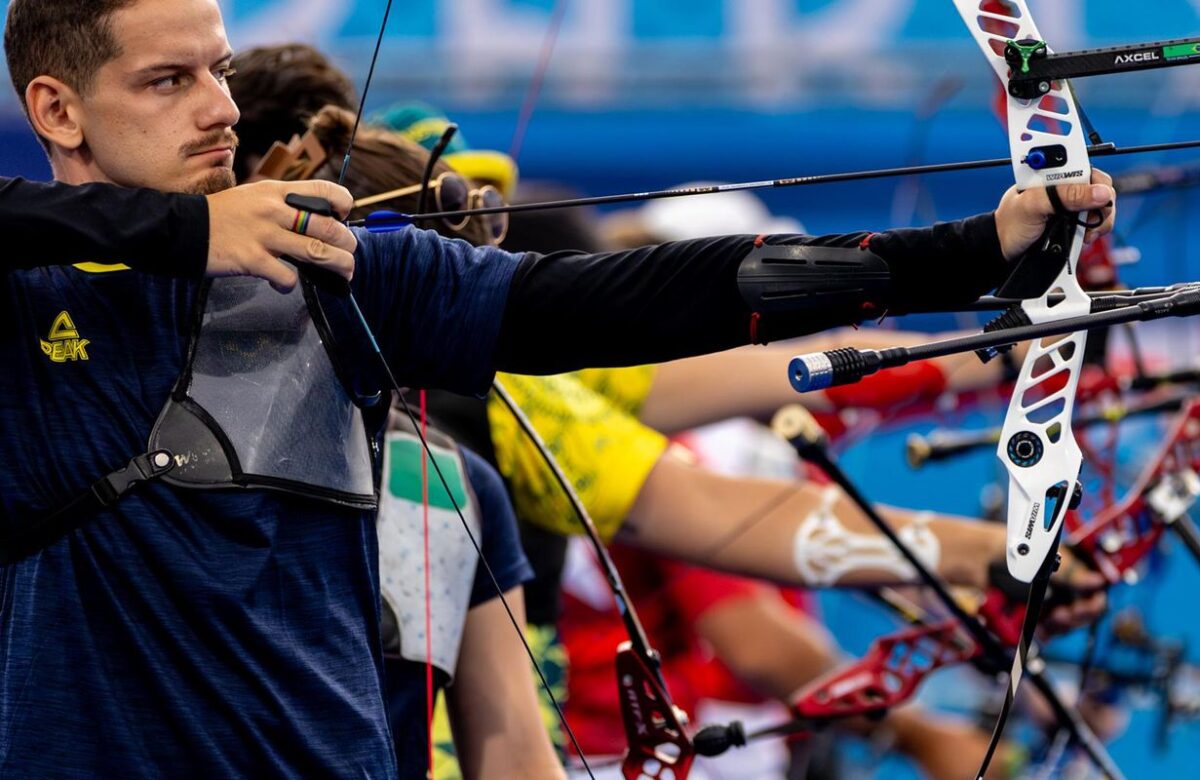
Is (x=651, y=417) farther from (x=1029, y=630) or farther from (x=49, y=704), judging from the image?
(x=49, y=704)

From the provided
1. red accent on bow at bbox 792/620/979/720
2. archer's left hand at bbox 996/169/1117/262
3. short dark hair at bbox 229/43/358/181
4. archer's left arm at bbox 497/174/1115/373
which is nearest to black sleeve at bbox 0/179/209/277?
archer's left arm at bbox 497/174/1115/373

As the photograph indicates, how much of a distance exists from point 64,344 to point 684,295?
21.2 inches

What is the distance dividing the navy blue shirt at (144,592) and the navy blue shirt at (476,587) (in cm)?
39

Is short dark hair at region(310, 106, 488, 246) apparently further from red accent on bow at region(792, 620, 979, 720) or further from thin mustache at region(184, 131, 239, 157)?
red accent on bow at region(792, 620, 979, 720)

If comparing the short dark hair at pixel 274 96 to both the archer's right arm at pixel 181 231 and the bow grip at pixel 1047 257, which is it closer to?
the archer's right arm at pixel 181 231

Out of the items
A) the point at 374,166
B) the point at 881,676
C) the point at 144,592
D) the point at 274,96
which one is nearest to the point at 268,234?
the point at 144,592

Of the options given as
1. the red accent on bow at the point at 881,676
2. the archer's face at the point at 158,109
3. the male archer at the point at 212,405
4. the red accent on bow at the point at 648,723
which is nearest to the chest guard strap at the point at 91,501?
the male archer at the point at 212,405

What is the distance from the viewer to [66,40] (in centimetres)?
162

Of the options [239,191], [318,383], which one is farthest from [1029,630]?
[239,191]

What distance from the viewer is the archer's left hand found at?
1.47m

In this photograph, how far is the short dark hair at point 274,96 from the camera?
8.27 feet

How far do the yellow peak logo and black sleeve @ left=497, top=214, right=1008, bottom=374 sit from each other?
365 mm

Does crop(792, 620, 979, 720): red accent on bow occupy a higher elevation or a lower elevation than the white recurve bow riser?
lower

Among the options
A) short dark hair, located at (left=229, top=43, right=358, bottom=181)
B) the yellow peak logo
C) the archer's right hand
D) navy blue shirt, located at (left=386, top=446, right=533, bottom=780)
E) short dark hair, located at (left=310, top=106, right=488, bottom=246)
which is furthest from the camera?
short dark hair, located at (left=229, top=43, right=358, bottom=181)
